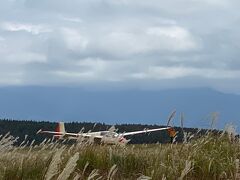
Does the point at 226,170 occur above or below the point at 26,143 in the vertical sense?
below

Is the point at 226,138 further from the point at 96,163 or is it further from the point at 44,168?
the point at 44,168

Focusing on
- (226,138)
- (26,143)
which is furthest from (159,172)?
(226,138)

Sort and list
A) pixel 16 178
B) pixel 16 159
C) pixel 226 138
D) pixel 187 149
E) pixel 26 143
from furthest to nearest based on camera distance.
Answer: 1. pixel 226 138
2. pixel 187 149
3. pixel 26 143
4. pixel 16 159
5. pixel 16 178

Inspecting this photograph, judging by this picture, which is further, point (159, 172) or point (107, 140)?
point (107, 140)

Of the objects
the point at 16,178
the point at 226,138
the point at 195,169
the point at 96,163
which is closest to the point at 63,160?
the point at 96,163

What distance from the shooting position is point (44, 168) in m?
8.23

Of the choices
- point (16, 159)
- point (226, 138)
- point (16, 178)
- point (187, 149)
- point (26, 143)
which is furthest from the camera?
point (226, 138)

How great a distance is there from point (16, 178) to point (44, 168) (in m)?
0.52

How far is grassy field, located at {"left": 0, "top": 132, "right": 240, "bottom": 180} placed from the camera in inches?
320

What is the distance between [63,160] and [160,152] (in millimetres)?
1890

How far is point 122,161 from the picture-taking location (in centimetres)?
929

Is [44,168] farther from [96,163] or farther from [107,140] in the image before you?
[107,140]

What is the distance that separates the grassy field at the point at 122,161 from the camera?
812cm

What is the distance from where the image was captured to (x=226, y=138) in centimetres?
1184
